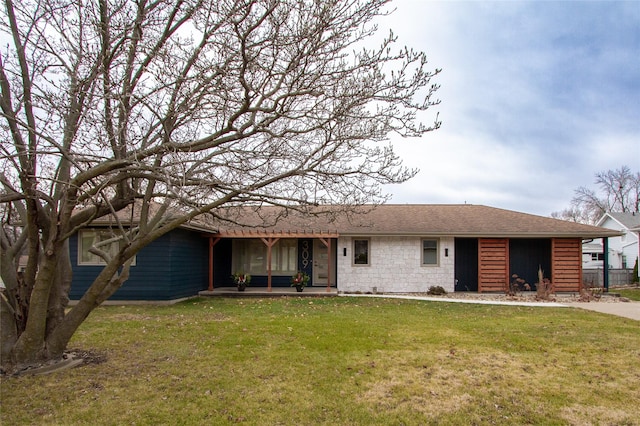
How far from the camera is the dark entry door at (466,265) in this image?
54.8 ft

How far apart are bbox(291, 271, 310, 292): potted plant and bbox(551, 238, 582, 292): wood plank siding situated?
8.99 metres

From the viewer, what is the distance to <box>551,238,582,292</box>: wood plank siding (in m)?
16.0

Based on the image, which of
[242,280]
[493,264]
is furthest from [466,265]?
[242,280]

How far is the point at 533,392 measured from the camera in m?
5.03

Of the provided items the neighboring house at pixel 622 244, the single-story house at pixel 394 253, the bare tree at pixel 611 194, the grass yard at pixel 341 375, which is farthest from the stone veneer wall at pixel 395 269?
the bare tree at pixel 611 194

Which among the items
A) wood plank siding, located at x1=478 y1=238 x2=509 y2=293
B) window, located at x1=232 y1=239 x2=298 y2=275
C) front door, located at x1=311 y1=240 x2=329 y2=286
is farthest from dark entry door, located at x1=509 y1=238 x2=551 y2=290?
window, located at x1=232 y1=239 x2=298 y2=275

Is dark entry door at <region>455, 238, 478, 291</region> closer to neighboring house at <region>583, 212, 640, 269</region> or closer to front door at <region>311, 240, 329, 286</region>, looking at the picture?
front door at <region>311, 240, 329, 286</region>

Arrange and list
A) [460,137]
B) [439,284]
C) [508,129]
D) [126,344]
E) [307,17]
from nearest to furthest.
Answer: [307,17]
[126,344]
[460,137]
[508,129]
[439,284]

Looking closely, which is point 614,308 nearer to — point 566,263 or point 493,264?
point 566,263

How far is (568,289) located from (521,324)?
27.4 feet

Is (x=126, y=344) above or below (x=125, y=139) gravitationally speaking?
below

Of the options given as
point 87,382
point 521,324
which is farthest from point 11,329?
point 521,324

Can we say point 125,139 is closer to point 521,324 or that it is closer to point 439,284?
point 521,324

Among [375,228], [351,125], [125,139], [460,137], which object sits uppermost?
[460,137]
